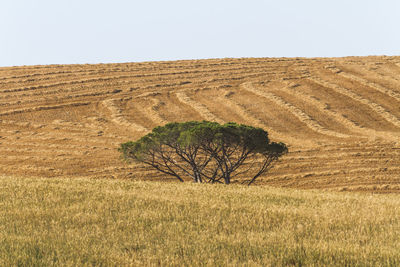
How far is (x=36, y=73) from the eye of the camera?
58875 millimetres

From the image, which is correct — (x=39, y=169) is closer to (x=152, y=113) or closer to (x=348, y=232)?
(x=152, y=113)

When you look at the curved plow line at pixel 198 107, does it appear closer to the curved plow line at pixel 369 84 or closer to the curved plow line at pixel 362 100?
the curved plow line at pixel 362 100

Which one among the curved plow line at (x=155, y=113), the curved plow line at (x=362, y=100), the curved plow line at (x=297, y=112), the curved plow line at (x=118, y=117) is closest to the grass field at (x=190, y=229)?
the curved plow line at (x=118, y=117)

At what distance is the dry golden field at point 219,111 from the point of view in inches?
1260

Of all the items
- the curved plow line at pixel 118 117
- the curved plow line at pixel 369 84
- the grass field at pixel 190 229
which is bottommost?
the curved plow line at pixel 118 117

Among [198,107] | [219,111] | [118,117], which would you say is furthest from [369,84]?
[118,117]

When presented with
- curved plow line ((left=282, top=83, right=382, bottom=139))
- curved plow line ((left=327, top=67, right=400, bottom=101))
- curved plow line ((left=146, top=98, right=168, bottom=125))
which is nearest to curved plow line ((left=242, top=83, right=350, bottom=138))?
curved plow line ((left=282, top=83, right=382, bottom=139))

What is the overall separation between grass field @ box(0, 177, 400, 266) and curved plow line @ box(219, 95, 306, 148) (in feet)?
76.6

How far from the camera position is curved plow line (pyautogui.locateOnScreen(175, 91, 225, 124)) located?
4344 cm

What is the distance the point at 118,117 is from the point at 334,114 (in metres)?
21.7

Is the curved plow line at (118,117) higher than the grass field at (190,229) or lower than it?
lower

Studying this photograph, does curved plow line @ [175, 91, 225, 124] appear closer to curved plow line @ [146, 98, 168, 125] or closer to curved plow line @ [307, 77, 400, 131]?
curved plow line @ [146, 98, 168, 125]

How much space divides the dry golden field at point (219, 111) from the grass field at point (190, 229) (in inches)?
634

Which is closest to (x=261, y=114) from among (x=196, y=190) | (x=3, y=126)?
(x=3, y=126)
